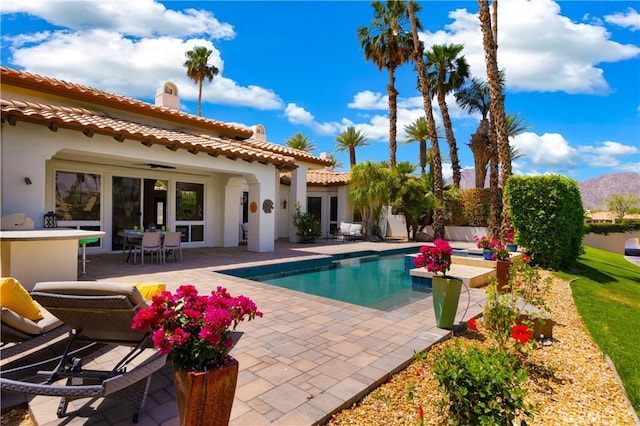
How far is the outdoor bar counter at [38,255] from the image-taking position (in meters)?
6.44

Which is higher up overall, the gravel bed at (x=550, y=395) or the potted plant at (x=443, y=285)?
the potted plant at (x=443, y=285)

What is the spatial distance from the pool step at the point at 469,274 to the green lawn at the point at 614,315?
2.01 metres

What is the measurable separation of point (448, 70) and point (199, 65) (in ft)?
81.9

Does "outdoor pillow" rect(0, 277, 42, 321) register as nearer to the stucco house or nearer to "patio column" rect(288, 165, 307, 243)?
the stucco house

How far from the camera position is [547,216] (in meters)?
11.0

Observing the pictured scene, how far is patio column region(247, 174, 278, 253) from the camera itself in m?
14.0

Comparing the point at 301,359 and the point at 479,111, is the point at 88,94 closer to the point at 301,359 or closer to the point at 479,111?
the point at 301,359

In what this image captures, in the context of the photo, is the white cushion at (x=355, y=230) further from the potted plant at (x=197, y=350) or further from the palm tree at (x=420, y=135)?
the potted plant at (x=197, y=350)

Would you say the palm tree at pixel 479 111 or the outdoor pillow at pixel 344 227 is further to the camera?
the palm tree at pixel 479 111

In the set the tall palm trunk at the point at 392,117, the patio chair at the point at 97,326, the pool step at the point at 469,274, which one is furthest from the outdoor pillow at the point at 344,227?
the patio chair at the point at 97,326

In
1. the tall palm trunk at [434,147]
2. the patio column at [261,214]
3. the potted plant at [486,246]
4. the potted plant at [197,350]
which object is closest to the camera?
the potted plant at [197,350]

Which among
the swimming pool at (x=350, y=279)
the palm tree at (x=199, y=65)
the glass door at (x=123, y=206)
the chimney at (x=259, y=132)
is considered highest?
the palm tree at (x=199, y=65)

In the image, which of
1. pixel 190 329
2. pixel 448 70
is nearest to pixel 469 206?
pixel 448 70

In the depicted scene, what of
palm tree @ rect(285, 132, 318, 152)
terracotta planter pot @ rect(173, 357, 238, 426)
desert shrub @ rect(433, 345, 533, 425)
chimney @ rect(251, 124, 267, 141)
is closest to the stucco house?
chimney @ rect(251, 124, 267, 141)
